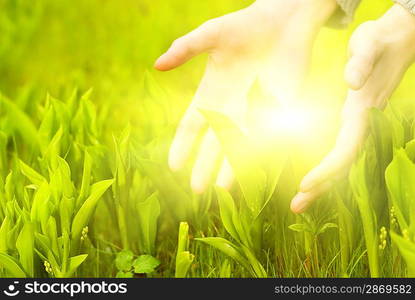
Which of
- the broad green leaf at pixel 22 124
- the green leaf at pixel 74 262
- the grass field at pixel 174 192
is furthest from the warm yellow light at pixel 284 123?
the broad green leaf at pixel 22 124

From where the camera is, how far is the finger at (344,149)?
1.03 metres

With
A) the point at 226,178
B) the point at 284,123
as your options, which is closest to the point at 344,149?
the point at 284,123

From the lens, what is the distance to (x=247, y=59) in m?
1.28

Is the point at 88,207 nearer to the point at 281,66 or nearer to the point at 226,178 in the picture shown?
the point at 226,178

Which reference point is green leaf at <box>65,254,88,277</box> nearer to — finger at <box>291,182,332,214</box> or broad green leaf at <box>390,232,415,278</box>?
finger at <box>291,182,332,214</box>

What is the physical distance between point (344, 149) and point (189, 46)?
0.32 m

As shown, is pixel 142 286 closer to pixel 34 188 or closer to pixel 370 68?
pixel 34 188

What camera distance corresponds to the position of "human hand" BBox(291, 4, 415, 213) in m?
1.03

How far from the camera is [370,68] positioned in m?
1.04

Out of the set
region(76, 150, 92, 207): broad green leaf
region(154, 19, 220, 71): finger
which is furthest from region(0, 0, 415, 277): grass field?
region(154, 19, 220, 71): finger

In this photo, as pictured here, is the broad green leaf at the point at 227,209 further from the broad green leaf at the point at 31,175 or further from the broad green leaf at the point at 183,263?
the broad green leaf at the point at 31,175

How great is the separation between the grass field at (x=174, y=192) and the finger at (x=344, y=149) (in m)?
0.04

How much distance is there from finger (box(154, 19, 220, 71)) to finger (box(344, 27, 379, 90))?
0.84ft

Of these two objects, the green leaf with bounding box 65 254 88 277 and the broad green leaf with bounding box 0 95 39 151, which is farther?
the broad green leaf with bounding box 0 95 39 151
